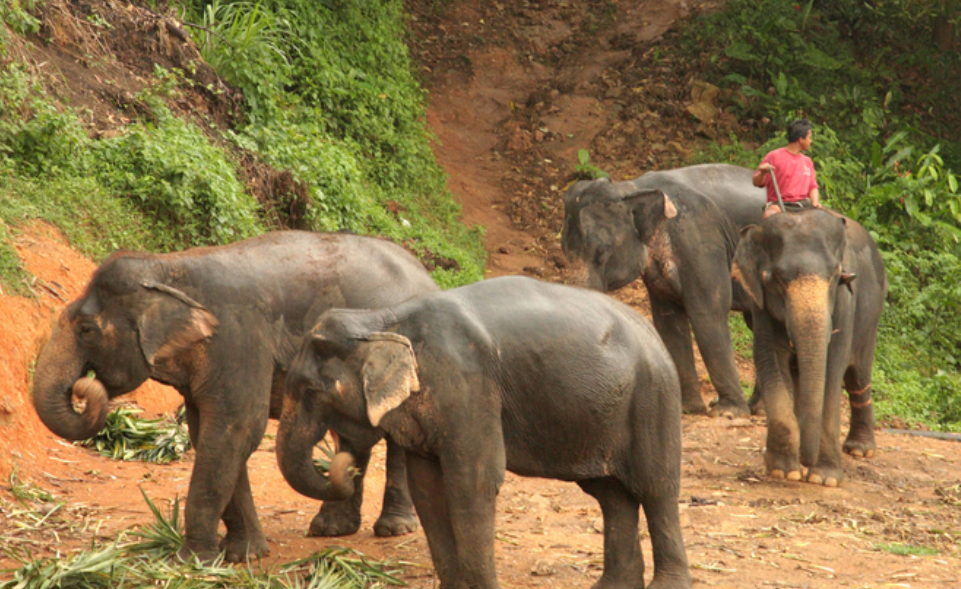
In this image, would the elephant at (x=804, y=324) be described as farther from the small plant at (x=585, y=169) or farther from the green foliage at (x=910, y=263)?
the small plant at (x=585, y=169)

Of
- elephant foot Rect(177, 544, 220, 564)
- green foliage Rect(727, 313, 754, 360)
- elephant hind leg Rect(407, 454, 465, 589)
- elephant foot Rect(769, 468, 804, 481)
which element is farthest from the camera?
green foliage Rect(727, 313, 754, 360)

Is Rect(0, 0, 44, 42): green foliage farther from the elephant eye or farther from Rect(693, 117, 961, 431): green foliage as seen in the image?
Rect(693, 117, 961, 431): green foliage

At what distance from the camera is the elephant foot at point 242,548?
212 inches

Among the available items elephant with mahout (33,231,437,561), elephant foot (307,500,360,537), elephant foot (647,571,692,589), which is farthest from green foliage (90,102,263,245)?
elephant foot (647,571,692,589)

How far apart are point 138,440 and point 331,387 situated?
131 inches

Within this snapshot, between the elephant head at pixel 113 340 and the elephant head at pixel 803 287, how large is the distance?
3668 mm

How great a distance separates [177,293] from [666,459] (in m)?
2.17

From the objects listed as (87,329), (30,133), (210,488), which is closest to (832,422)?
(210,488)

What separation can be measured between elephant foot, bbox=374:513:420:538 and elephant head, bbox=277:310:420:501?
1589mm

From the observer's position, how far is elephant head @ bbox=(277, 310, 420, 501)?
13.9 ft

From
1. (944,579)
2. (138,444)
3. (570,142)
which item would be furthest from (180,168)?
(570,142)

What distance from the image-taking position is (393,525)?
232 inches

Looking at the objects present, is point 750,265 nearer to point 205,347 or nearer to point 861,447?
point 861,447

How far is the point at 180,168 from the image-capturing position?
904 centimetres
